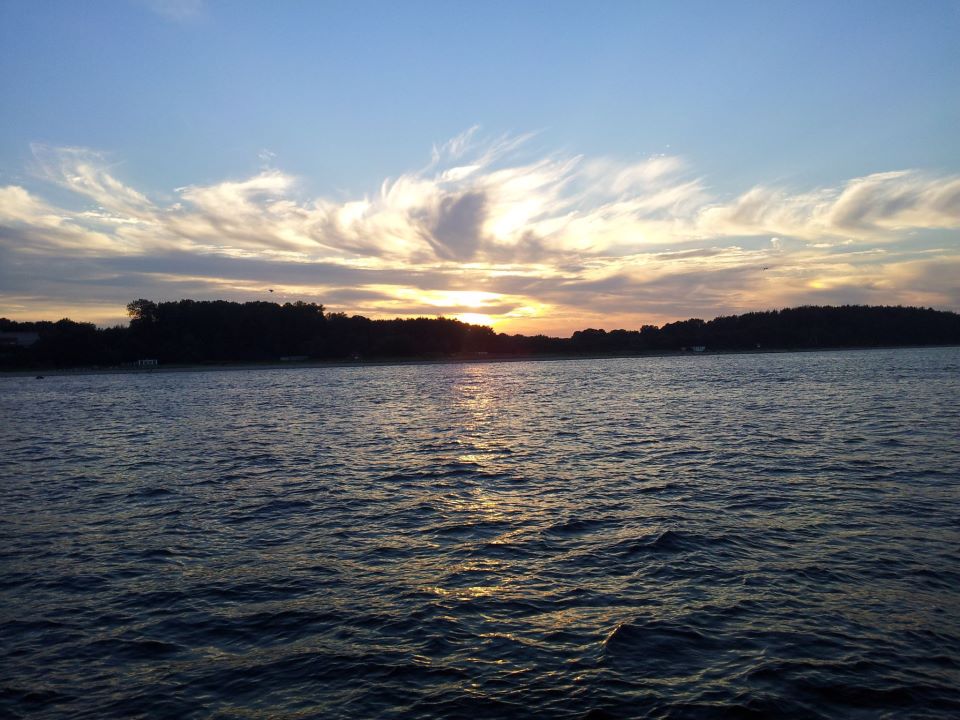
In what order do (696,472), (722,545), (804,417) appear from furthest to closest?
(804,417)
(696,472)
(722,545)

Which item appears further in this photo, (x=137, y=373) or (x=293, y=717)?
(x=137, y=373)

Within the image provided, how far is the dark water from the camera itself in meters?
10.5

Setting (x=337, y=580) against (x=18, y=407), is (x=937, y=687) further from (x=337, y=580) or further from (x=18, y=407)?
(x=18, y=407)

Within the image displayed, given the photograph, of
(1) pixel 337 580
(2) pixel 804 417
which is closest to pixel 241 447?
(1) pixel 337 580

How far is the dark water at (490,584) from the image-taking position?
34.5 ft

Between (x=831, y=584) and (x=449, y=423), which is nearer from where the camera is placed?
(x=831, y=584)

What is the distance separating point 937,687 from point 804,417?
136ft

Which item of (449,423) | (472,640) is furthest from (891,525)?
(449,423)

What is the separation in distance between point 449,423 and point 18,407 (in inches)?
2335

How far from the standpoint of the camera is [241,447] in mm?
39531

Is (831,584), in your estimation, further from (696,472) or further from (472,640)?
(696,472)

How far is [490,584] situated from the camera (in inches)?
597

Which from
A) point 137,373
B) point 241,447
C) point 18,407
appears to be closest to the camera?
point 241,447

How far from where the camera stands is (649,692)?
10398 millimetres
